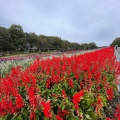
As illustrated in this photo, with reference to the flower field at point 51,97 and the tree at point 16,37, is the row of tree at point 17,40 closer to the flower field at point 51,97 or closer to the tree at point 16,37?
the tree at point 16,37

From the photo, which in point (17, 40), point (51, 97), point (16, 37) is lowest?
point (51, 97)

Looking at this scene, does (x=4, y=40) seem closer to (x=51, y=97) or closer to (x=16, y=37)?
(x=16, y=37)

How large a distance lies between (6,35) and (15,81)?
6204cm

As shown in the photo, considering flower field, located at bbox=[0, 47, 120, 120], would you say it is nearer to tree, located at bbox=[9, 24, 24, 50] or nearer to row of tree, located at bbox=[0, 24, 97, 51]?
row of tree, located at bbox=[0, 24, 97, 51]

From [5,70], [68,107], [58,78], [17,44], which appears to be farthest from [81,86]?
[17,44]

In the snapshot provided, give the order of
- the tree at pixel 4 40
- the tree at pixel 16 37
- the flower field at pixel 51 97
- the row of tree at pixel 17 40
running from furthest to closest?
the tree at pixel 16 37 < the row of tree at pixel 17 40 < the tree at pixel 4 40 < the flower field at pixel 51 97

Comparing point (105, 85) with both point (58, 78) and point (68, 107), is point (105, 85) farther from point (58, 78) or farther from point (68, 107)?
point (68, 107)

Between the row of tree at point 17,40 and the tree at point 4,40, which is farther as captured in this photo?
the row of tree at point 17,40

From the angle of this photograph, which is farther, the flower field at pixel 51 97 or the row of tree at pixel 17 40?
the row of tree at pixel 17 40

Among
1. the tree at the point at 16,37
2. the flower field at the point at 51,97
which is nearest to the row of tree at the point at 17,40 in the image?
the tree at the point at 16,37

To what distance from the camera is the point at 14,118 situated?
8.57ft

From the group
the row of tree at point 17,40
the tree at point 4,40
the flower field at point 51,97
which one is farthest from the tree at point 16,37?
the flower field at point 51,97

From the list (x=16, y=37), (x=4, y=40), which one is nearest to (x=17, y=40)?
(x=16, y=37)

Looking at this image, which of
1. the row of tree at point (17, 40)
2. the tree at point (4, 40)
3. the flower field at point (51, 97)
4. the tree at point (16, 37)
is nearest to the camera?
the flower field at point (51, 97)
